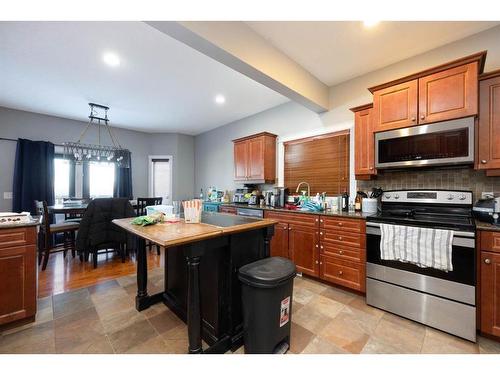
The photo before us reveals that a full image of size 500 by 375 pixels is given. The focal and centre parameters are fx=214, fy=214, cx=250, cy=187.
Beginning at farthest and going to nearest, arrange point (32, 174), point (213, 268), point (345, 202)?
1. point (32, 174)
2. point (345, 202)
3. point (213, 268)

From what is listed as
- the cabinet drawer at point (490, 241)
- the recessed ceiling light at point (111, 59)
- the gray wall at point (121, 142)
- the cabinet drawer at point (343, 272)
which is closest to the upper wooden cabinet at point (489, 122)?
the cabinet drawer at point (490, 241)

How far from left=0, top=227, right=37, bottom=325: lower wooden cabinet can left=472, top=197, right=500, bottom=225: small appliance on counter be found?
398 cm

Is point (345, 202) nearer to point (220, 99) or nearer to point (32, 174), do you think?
point (220, 99)

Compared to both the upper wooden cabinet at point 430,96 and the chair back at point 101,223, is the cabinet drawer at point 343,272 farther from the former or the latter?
the chair back at point 101,223

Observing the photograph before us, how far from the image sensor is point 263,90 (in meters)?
3.40

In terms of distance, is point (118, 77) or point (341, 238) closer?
point (341, 238)

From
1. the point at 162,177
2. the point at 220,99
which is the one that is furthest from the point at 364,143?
the point at 162,177

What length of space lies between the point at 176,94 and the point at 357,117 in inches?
109

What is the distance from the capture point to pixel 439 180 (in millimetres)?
2328

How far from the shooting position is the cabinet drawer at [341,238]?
231cm

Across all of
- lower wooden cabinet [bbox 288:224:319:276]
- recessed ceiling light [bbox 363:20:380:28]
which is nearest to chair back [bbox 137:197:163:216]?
lower wooden cabinet [bbox 288:224:319:276]

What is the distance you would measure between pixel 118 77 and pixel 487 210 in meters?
4.34

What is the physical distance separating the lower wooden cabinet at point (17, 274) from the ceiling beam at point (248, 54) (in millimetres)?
2053

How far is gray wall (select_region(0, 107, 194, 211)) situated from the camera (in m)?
4.06
